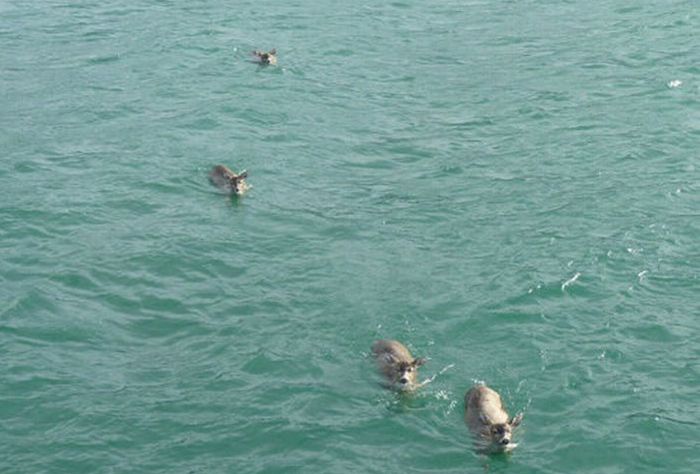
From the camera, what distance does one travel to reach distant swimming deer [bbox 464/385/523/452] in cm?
1518

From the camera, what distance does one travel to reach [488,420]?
15539 millimetres

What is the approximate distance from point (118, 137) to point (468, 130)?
8547mm

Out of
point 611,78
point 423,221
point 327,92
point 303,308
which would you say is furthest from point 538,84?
point 303,308

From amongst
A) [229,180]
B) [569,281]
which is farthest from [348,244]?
[569,281]

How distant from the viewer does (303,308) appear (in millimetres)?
19328

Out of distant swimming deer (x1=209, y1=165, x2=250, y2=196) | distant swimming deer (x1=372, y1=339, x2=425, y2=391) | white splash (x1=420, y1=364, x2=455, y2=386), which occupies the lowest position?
distant swimming deer (x1=209, y1=165, x2=250, y2=196)

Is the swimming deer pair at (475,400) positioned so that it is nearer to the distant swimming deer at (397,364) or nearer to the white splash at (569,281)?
the distant swimming deer at (397,364)

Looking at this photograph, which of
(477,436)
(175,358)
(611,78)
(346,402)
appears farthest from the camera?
(611,78)

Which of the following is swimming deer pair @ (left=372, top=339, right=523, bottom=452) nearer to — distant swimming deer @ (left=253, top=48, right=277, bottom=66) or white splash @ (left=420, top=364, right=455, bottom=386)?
white splash @ (left=420, top=364, right=455, bottom=386)

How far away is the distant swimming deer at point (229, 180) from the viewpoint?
2369cm

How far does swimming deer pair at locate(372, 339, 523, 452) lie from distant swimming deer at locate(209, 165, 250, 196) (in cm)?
727

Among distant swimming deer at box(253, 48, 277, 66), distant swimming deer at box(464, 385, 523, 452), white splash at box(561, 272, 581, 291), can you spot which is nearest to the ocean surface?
white splash at box(561, 272, 581, 291)

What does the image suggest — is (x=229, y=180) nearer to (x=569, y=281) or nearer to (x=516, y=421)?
(x=569, y=281)

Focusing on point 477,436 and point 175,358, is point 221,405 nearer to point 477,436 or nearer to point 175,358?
point 175,358
